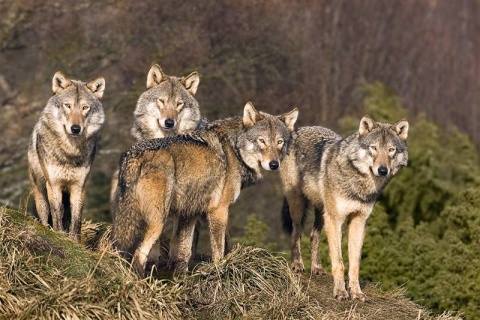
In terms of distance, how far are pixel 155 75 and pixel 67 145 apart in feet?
5.95

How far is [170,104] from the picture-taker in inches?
522

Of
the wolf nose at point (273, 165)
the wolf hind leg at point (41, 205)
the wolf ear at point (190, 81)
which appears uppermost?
the wolf ear at point (190, 81)

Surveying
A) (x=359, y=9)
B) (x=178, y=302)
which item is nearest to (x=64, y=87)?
(x=178, y=302)

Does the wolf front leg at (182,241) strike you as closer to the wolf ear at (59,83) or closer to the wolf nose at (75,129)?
the wolf nose at (75,129)

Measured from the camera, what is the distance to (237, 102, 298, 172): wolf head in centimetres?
1214

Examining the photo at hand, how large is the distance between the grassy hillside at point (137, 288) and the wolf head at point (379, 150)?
135 centimetres

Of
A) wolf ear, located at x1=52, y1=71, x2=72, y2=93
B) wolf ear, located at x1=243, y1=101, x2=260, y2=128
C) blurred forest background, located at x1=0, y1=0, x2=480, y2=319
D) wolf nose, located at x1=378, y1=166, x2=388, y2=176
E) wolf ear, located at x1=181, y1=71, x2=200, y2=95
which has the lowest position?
blurred forest background, located at x1=0, y1=0, x2=480, y2=319

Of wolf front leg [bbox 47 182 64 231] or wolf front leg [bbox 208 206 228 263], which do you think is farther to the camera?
wolf front leg [bbox 47 182 64 231]

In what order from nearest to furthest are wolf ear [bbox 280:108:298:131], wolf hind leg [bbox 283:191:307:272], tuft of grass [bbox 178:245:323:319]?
tuft of grass [bbox 178:245:323:319] < wolf ear [bbox 280:108:298:131] < wolf hind leg [bbox 283:191:307:272]

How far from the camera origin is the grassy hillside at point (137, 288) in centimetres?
987

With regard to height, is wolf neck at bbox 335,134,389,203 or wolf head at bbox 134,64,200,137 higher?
wolf head at bbox 134,64,200,137

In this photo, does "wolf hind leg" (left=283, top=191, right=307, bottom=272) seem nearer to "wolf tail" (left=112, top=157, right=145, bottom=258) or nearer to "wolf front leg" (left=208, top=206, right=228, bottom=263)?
"wolf front leg" (left=208, top=206, right=228, bottom=263)

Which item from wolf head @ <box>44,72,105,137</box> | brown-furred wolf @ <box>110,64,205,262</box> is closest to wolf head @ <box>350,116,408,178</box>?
brown-furred wolf @ <box>110,64,205,262</box>

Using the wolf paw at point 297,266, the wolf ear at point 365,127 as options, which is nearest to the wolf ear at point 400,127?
the wolf ear at point 365,127
